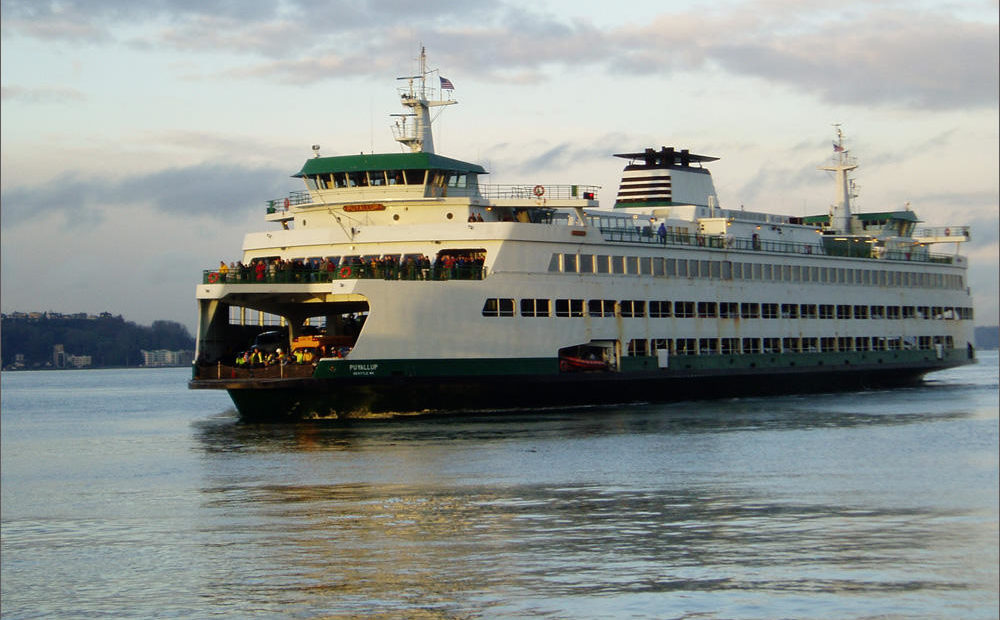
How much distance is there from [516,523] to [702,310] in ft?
103

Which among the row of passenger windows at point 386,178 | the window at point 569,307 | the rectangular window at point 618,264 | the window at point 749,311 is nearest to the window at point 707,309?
the window at point 749,311

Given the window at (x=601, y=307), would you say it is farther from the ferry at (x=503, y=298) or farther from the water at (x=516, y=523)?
the water at (x=516, y=523)

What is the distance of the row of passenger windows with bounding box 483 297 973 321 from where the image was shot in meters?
42.7

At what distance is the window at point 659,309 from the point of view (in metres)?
48.1

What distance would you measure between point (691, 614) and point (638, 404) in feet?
107

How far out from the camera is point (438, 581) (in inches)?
643

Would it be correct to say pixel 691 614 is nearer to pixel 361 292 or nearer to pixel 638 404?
pixel 361 292

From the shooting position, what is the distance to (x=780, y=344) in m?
55.0

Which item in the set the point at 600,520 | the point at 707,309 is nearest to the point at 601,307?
the point at 707,309

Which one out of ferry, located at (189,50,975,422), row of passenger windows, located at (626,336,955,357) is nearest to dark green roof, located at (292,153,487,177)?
ferry, located at (189,50,975,422)

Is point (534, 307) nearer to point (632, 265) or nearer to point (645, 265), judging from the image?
point (632, 265)

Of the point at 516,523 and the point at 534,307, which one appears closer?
the point at 516,523

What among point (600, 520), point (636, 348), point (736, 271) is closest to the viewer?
point (600, 520)

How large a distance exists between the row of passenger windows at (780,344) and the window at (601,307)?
1.70m
